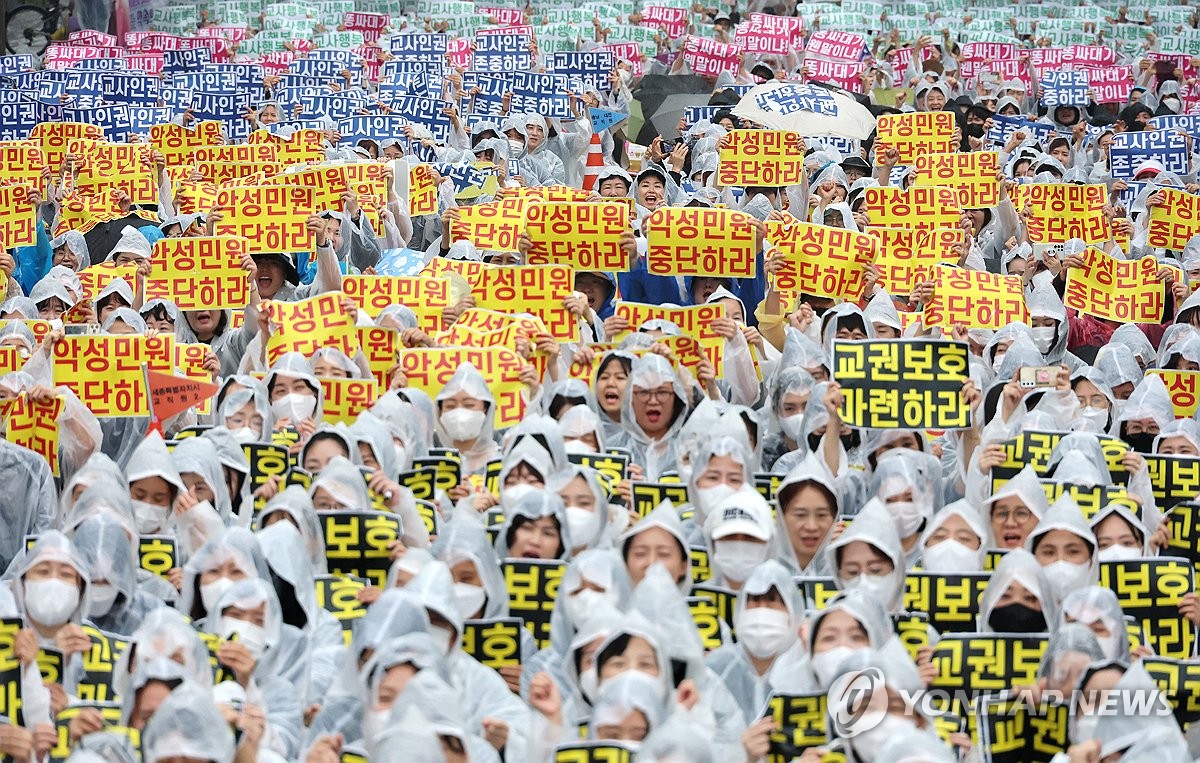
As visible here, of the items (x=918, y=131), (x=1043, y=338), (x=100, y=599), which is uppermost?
(x=918, y=131)

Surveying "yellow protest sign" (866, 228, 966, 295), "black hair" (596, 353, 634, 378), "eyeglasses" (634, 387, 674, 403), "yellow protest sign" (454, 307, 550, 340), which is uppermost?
"yellow protest sign" (866, 228, 966, 295)

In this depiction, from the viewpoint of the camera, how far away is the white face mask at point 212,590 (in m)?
8.78

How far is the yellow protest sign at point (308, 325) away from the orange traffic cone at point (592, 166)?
14.9ft

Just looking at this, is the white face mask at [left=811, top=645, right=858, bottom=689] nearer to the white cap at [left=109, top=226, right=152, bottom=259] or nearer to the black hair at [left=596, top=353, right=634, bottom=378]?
the black hair at [left=596, top=353, right=634, bottom=378]

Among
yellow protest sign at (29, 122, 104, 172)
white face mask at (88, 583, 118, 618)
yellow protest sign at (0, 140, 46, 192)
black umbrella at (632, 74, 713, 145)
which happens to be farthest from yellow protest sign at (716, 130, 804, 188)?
white face mask at (88, 583, 118, 618)

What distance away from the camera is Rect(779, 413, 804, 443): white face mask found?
1133 cm

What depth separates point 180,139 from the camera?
17359 mm

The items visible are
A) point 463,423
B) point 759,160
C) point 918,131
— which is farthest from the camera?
point 918,131

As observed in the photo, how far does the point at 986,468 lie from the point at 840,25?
1420 cm

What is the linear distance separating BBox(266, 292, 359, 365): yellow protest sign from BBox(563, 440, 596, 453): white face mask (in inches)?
70.3

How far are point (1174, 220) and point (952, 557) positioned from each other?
595cm

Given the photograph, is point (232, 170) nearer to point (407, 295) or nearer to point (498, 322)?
point (407, 295)

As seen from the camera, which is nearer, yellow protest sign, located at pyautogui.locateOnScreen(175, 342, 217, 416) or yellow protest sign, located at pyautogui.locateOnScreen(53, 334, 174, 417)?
yellow protest sign, located at pyautogui.locateOnScreen(53, 334, 174, 417)

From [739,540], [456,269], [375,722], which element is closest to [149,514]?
[739,540]
